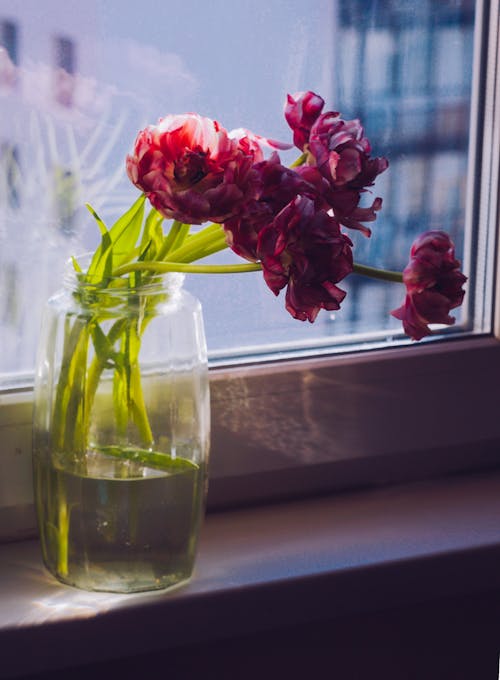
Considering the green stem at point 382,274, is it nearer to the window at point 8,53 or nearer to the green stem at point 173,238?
the green stem at point 173,238

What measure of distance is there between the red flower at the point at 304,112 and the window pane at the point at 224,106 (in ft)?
Result: 0.55

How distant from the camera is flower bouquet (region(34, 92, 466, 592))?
0.61 m

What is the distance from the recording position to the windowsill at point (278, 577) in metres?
0.68

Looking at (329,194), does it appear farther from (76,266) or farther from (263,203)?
(76,266)

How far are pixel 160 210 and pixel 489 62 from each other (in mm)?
424

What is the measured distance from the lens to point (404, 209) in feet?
2.89

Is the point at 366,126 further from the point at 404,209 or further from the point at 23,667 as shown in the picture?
the point at 23,667

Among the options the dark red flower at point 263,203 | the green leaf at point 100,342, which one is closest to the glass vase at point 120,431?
the green leaf at point 100,342

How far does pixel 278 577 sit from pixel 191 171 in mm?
330

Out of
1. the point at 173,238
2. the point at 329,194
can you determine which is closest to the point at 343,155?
the point at 329,194

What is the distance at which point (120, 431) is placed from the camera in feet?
2.29

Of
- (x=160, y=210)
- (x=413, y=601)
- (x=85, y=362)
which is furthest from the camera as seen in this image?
(x=413, y=601)

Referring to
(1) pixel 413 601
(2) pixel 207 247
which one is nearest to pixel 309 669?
(1) pixel 413 601

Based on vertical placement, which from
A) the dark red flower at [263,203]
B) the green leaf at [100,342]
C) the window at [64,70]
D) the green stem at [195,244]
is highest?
the window at [64,70]
